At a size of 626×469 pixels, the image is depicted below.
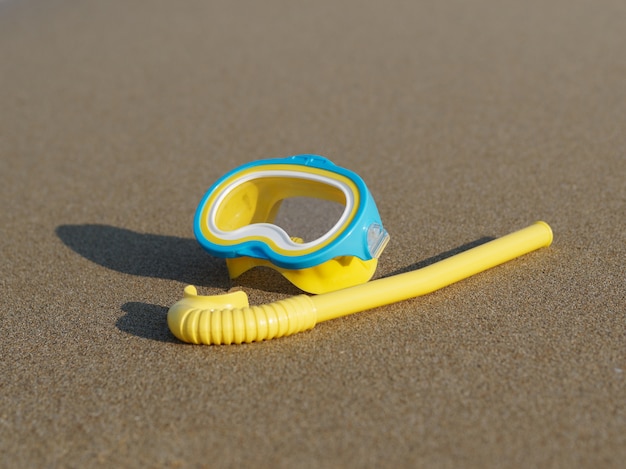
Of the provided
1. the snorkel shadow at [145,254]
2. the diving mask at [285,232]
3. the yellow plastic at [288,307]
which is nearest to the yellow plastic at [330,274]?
the diving mask at [285,232]

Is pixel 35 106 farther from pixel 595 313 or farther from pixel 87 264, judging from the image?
pixel 595 313

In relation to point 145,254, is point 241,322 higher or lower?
higher

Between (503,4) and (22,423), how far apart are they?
5.41 metres

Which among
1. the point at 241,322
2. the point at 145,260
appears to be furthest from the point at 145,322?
the point at 145,260

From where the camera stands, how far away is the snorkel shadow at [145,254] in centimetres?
281

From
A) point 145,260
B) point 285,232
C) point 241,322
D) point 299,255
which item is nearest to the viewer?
point 241,322

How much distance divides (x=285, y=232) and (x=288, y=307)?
0.39 meters

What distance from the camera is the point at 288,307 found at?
90.0 inches

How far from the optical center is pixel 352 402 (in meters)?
2.03

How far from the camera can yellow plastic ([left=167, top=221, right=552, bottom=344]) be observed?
2250 millimetres

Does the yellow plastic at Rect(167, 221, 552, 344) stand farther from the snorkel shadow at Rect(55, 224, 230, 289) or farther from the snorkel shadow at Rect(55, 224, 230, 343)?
the snorkel shadow at Rect(55, 224, 230, 289)

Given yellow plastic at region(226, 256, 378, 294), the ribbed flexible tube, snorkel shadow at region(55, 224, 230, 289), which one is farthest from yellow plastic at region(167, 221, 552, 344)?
snorkel shadow at region(55, 224, 230, 289)

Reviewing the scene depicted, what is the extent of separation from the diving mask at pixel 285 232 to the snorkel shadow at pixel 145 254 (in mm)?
179

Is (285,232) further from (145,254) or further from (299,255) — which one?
(145,254)
